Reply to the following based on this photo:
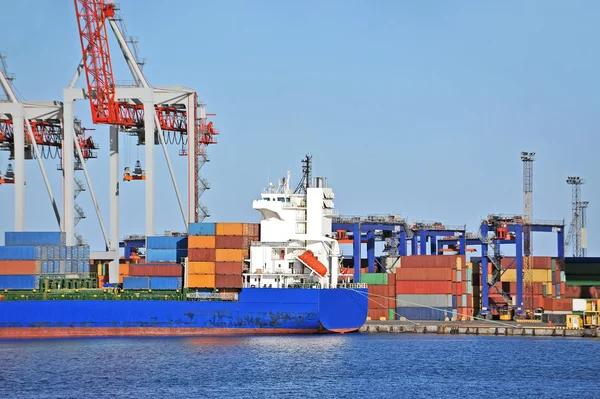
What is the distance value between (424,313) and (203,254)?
713 inches

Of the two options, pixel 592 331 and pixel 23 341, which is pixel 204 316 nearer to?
pixel 23 341

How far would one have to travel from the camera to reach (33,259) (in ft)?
237

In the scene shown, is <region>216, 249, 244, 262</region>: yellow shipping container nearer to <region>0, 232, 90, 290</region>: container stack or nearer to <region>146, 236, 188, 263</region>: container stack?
<region>146, 236, 188, 263</region>: container stack

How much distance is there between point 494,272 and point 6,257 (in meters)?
35.7

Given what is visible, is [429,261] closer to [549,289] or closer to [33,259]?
[549,289]

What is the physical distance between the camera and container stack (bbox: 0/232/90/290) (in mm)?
72000

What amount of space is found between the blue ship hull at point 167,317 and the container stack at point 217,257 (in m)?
1.38

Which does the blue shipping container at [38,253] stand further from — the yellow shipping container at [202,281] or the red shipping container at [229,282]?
the red shipping container at [229,282]

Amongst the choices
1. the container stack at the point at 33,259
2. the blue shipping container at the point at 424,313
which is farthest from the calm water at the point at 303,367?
the blue shipping container at the point at 424,313

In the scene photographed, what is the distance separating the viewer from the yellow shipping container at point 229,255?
71.7 m

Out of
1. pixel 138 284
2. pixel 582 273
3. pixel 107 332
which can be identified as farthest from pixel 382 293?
pixel 582 273

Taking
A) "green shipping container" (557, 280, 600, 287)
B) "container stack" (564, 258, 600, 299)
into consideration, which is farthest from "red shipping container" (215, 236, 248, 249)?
"green shipping container" (557, 280, 600, 287)

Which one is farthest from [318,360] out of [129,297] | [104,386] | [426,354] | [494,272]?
[494,272]

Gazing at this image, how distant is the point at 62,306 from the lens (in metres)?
71.6
